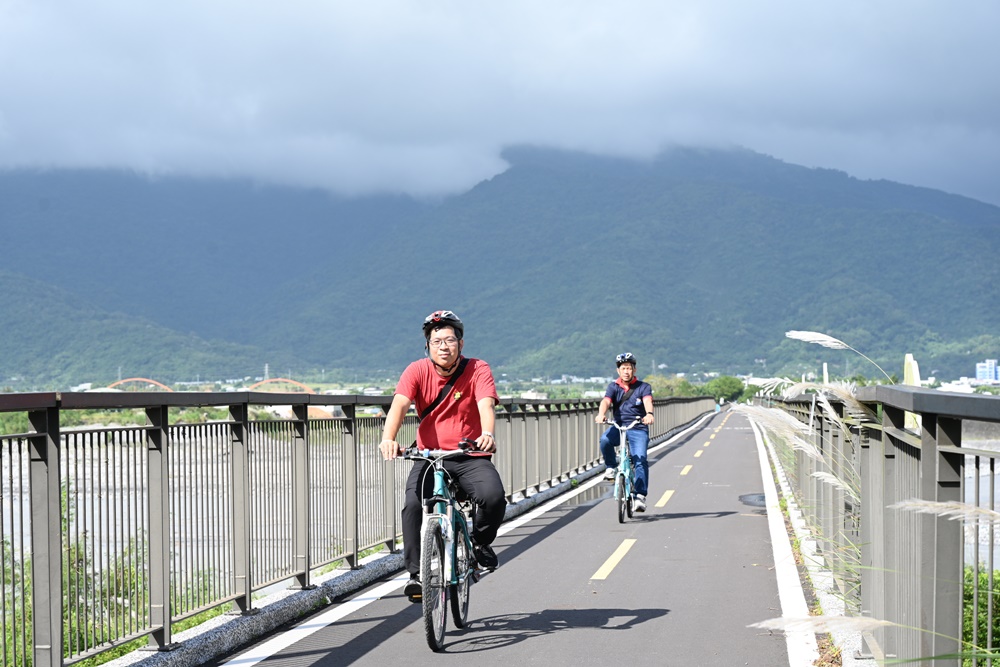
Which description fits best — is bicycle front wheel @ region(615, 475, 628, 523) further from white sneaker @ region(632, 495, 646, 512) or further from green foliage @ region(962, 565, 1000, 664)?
green foliage @ region(962, 565, 1000, 664)

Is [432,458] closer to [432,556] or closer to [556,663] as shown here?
[432,556]

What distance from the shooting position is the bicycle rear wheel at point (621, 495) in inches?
583

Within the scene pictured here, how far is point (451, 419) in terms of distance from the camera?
7.89m

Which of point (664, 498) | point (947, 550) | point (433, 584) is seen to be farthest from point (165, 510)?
point (664, 498)

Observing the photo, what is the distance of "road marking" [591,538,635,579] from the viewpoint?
10.5 meters

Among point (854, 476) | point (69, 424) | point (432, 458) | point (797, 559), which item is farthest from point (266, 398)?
point (797, 559)

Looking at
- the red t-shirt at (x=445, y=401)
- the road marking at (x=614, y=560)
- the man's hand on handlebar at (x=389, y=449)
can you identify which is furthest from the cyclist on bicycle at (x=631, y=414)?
the man's hand on handlebar at (x=389, y=449)

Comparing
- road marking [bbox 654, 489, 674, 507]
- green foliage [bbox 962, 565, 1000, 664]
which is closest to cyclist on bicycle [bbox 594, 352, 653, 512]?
road marking [bbox 654, 489, 674, 507]

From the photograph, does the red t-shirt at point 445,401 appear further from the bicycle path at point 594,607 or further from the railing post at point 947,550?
the railing post at point 947,550

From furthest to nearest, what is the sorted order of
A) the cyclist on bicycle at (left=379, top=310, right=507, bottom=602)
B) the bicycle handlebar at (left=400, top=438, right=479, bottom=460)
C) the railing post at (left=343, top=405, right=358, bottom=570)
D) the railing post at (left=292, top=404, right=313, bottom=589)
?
the railing post at (left=343, top=405, right=358, bottom=570), the railing post at (left=292, top=404, right=313, bottom=589), the cyclist on bicycle at (left=379, top=310, right=507, bottom=602), the bicycle handlebar at (left=400, top=438, right=479, bottom=460)

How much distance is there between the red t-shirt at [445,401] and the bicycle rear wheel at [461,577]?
2.13 ft

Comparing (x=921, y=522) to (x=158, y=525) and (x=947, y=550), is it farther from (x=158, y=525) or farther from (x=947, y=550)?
(x=158, y=525)

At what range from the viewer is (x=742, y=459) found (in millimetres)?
29906

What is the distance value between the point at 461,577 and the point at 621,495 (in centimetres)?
722
